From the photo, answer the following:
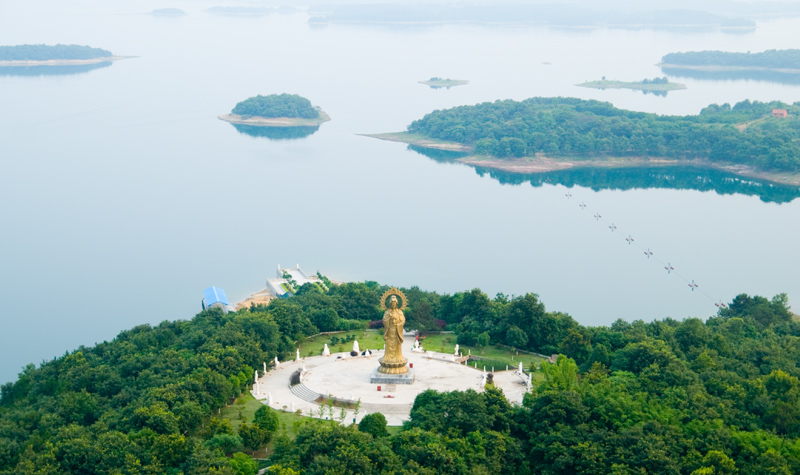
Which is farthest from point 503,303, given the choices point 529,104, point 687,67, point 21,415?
point 687,67

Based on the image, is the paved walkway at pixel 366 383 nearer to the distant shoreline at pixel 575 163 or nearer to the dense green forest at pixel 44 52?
the distant shoreline at pixel 575 163

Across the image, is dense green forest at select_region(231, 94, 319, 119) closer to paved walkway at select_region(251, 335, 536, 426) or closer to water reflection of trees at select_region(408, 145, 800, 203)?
water reflection of trees at select_region(408, 145, 800, 203)

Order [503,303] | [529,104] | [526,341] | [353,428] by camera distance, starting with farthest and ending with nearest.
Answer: [529,104] < [503,303] < [526,341] < [353,428]

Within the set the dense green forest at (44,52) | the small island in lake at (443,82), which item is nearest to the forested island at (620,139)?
the small island in lake at (443,82)

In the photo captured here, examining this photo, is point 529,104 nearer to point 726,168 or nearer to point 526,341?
A: point 726,168

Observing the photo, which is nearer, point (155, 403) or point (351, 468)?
point (351, 468)
